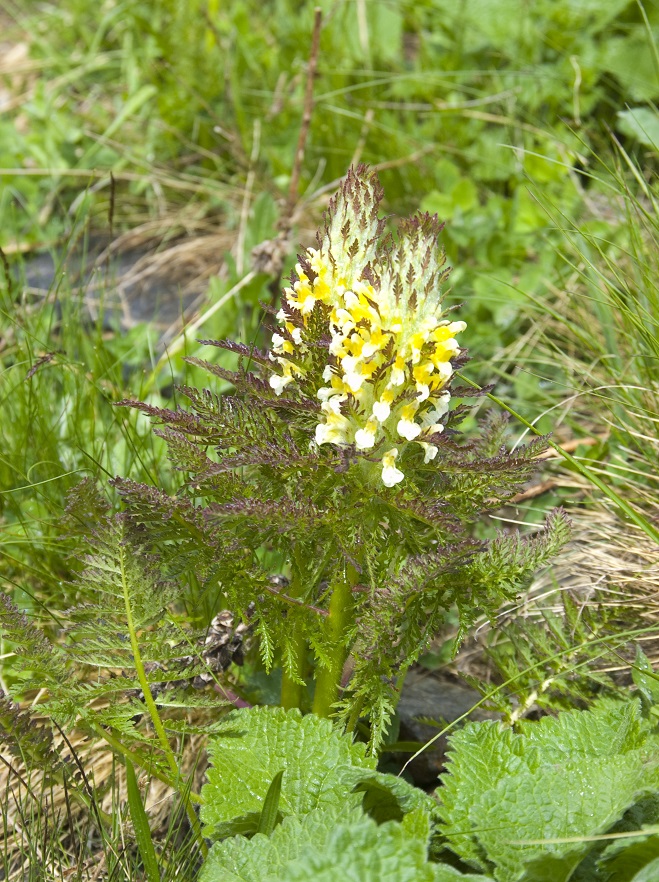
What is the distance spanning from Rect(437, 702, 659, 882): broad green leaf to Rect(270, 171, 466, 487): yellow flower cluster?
54cm

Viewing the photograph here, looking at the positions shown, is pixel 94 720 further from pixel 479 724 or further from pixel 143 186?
pixel 143 186

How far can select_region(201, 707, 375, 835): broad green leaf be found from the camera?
5.24 ft

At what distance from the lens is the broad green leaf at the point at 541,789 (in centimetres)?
144

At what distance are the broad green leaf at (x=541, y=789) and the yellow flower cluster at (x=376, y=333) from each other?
54 centimetres

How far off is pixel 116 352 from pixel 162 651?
5.47 feet

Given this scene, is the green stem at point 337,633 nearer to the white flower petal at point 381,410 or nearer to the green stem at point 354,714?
the green stem at point 354,714

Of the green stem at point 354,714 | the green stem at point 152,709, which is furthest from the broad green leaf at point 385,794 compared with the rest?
the green stem at point 152,709

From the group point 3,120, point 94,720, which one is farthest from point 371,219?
point 3,120

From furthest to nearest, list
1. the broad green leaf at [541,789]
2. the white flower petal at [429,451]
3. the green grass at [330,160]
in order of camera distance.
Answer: the green grass at [330,160] < the white flower petal at [429,451] < the broad green leaf at [541,789]

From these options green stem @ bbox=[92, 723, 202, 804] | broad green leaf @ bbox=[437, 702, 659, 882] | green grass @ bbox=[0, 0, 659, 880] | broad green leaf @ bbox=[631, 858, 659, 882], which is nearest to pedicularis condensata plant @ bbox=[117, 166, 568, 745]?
broad green leaf @ bbox=[437, 702, 659, 882]

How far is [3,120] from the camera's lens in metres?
4.58

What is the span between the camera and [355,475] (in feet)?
5.30

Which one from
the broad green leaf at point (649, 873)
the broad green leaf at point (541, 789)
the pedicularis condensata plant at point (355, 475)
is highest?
the pedicularis condensata plant at point (355, 475)

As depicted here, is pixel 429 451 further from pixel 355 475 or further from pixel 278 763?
pixel 278 763
